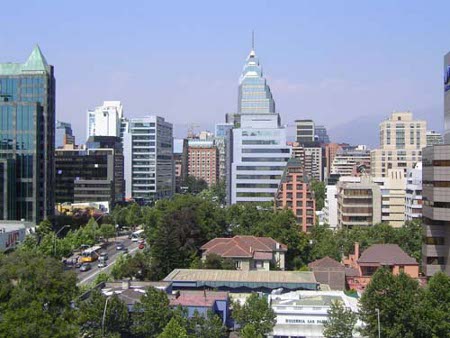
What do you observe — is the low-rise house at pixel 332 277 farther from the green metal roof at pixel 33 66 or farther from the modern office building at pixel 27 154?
the green metal roof at pixel 33 66

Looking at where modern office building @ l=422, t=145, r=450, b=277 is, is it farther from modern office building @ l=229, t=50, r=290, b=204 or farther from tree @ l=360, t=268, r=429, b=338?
modern office building @ l=229, t=50, r=290, b=204

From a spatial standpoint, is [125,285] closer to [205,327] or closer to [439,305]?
[205,327]

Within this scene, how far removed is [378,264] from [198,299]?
19357 mm

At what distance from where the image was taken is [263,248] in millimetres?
53156

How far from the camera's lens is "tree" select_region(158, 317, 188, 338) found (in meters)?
27.4

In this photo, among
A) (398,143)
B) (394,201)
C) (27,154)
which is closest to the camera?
(27,154)

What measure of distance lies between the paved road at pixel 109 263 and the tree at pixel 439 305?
22849 millimetres

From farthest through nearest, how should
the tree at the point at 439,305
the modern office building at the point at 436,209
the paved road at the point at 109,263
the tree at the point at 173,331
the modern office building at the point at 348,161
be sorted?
the modern office building at the point at 348,161, the paved road at the point at 109,263, the modern office building at the point at 436,209, the tree at the point at 439,305, the tree at the point at 173,331

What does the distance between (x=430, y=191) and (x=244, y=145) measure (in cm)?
6085

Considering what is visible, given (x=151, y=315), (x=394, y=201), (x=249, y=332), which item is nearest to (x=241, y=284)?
(x=151, y=315)

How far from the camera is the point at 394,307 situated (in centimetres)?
2977

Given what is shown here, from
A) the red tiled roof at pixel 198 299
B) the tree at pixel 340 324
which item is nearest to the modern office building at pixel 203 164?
the red tiled roof at pixel 198 299

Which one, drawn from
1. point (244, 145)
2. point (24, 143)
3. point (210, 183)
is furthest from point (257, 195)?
point (210, 183)

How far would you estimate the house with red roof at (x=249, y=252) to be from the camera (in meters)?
51.3
